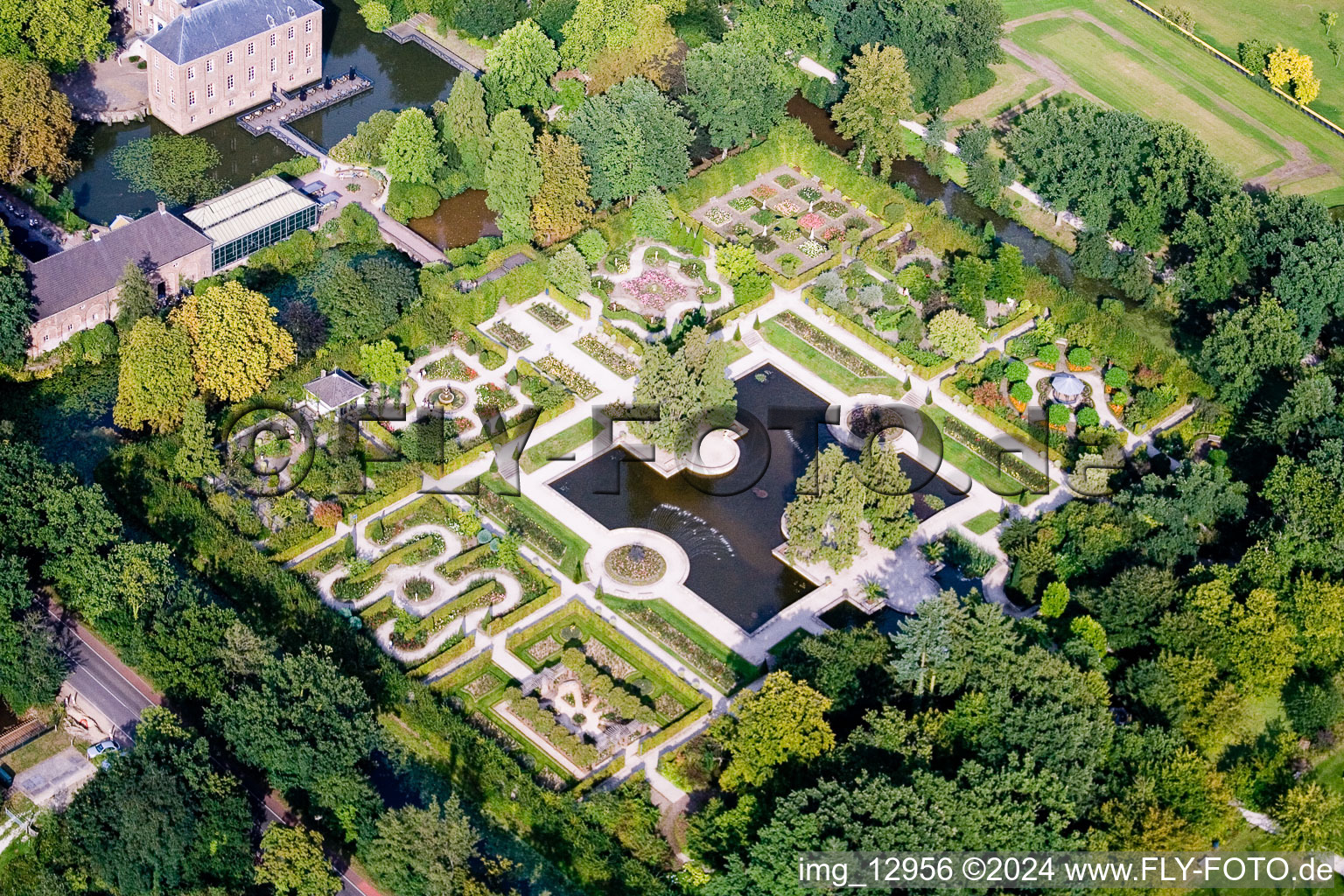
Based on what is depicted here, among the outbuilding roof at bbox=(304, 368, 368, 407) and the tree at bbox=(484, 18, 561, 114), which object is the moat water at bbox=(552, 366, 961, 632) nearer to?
the outbuilding roof at bbox=(304, 368, 368, 407)

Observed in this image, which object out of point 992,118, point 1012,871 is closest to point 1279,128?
point 992,118

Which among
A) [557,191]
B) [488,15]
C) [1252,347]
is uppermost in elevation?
[1252,347]

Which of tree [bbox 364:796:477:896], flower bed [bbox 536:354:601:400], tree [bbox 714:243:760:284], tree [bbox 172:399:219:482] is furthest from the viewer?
tree [bbox 714:243:760:284]

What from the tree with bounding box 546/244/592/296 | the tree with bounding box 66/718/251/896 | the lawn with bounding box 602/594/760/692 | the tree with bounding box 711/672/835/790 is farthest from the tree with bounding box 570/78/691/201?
the tree with bounding box 66/718/251/896

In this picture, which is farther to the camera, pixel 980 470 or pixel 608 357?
pixel 608 357

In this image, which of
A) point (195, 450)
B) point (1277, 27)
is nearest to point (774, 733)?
point (195, 450)

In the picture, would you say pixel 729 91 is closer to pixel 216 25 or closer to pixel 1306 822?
pixel 216 25
